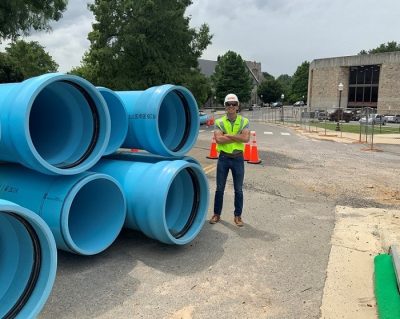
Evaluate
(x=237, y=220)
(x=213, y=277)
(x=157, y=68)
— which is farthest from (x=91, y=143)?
(x=157, y=68)

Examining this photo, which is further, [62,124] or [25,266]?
[62,124]

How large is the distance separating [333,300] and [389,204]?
422 centimetres

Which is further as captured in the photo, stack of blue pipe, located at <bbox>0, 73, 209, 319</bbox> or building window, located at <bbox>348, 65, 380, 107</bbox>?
building window, located at <bbox>348, 65, 380, 107</bbox>

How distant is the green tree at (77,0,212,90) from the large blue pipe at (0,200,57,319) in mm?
25004

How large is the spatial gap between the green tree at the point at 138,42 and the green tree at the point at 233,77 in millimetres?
51014

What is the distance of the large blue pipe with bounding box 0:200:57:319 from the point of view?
10.1 ft

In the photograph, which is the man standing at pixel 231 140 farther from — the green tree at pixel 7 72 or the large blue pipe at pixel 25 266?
the green tree at pixel 7 72

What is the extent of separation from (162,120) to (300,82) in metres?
99.9

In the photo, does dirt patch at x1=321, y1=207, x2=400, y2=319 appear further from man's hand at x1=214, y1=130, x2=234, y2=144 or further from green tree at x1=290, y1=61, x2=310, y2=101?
green tree at x1=290, y1=61, x2=310, y2=101

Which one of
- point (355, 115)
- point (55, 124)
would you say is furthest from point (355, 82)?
point (55, 124)

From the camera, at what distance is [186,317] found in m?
3.42

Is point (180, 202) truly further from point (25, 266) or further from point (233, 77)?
point (233, 77)

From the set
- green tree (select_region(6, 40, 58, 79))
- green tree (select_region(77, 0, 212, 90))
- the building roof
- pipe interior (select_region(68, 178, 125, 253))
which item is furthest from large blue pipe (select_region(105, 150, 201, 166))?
the building roof

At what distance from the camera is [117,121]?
5.25 m
